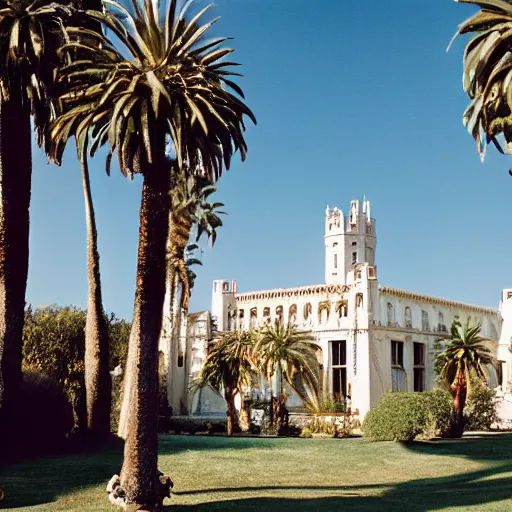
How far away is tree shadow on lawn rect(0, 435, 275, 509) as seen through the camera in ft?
68.8

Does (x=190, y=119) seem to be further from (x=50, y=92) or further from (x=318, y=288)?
(x=318, y=288)

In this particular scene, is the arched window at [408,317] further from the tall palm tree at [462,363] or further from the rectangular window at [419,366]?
the tall palm tree at [462,363]

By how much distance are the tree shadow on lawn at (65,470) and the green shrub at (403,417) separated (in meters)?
5.38

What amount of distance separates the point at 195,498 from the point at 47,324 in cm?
2327

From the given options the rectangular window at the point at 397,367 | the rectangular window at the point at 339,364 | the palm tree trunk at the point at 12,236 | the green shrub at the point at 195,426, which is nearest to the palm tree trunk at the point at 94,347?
the palm tree trunk at the point at 12,236

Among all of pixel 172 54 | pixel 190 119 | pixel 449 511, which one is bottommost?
pixel 449 511

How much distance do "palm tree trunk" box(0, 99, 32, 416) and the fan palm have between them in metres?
13.2

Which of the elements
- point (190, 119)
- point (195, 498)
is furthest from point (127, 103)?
point (195, 498)

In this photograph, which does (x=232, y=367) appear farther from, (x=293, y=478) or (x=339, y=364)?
(x=293, y=478)

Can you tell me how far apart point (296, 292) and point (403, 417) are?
31706 mm

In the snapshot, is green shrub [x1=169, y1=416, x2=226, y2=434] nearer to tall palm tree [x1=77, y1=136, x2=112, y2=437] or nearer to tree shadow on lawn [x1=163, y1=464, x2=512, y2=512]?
tall palm tree [x1=77, y1=136, x2=112, y2=437]

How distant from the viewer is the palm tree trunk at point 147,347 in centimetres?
1844

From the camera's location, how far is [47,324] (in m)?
42.2

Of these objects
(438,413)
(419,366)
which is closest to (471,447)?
(438,413)
